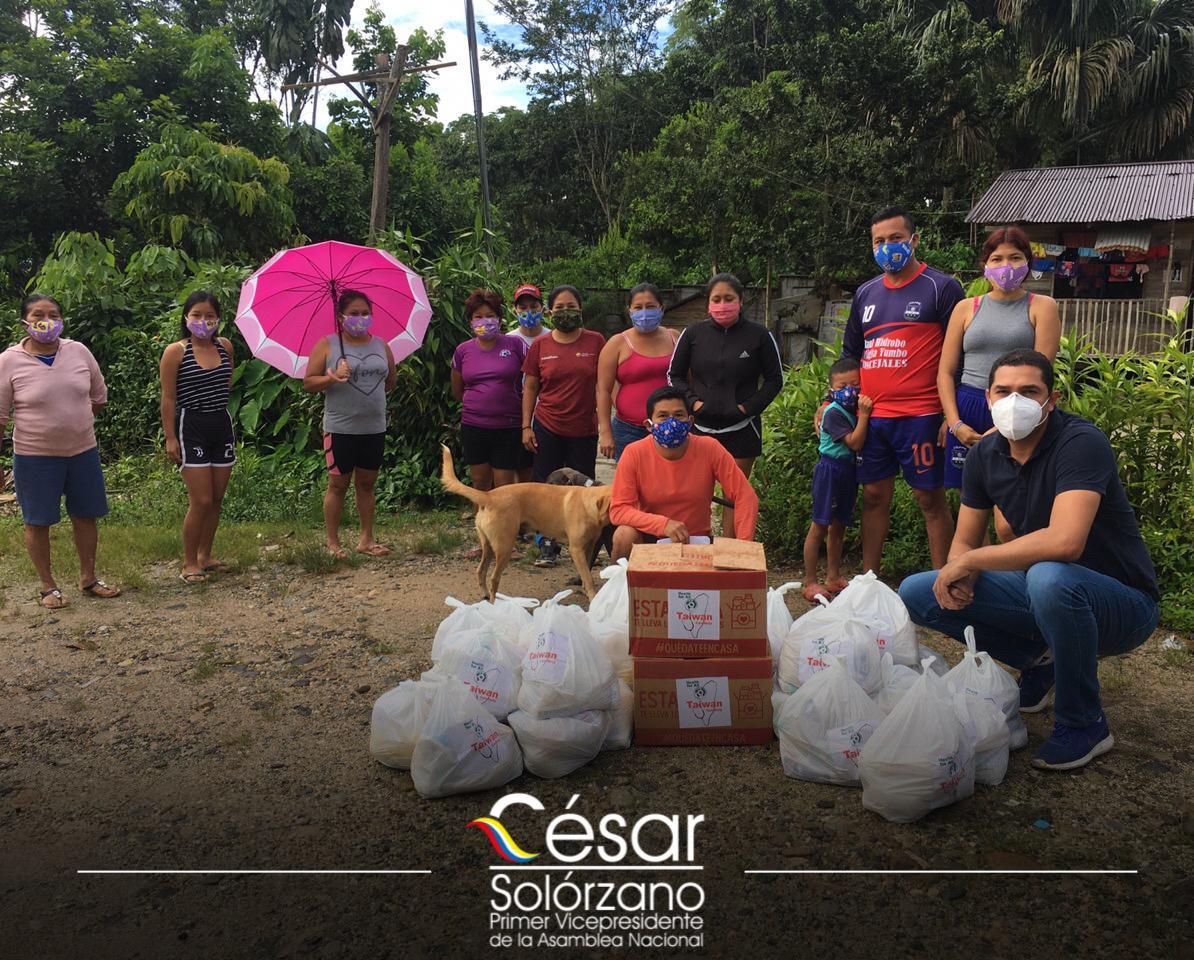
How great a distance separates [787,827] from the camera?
302 cm

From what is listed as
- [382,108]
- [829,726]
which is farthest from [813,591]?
[382,108]

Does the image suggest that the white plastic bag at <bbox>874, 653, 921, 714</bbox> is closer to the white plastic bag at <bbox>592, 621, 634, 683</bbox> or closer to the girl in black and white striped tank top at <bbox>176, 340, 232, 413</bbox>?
the white plastic bag at <bbox>592, 621, 634, 683</bbox>

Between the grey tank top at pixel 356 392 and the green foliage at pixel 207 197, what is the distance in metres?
11.0

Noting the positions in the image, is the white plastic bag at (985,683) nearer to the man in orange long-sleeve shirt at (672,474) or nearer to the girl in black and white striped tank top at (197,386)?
the man in orange long-sleeve shirt at (672,474)

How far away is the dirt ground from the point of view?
249 cm

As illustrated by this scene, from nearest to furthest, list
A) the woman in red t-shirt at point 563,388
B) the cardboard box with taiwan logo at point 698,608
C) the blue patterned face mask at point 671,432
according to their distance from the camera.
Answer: the cardboard box with taiwan logo at point 698,608, the blue patterned face mask at point 671,432, the woman in red t-shirt at point 563,388

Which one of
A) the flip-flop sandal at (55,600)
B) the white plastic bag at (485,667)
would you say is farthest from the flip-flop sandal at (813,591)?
the flip-flop sandal at (55,600)

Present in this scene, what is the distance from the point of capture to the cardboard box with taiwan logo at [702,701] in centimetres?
346

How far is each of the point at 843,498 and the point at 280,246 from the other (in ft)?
53.9

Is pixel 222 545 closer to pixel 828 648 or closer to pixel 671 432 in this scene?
pixel 671 432

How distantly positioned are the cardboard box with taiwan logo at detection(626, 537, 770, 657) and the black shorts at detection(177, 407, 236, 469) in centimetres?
353

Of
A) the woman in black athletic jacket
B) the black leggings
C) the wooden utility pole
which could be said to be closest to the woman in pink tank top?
the woman in black athletic jacket

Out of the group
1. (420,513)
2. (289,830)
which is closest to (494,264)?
(420,513)

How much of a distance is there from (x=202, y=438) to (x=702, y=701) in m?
3.82
